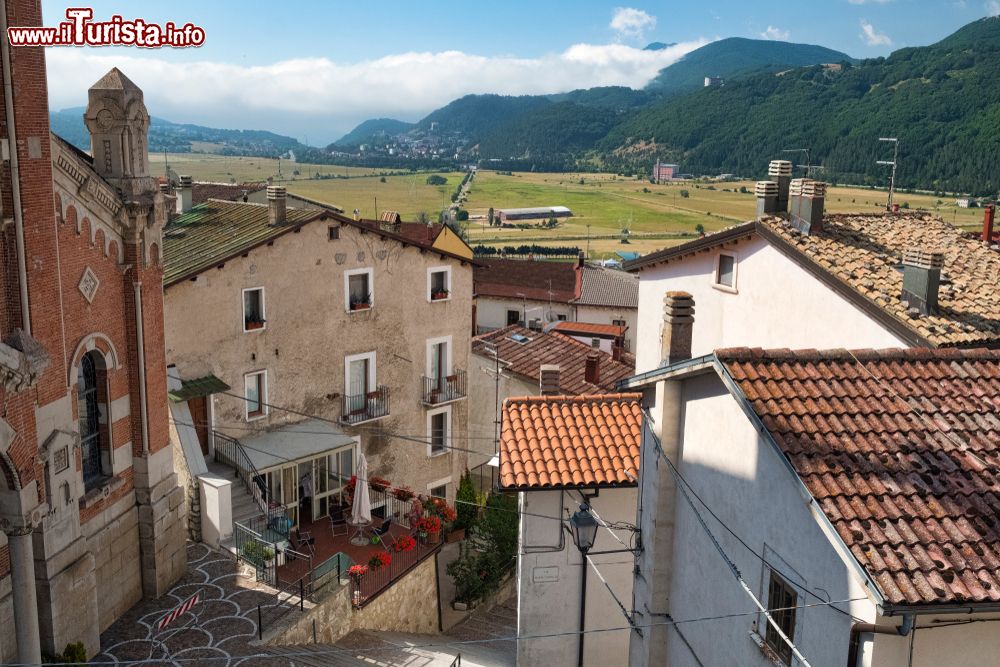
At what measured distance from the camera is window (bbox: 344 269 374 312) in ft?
83.6

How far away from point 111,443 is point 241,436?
7662mm

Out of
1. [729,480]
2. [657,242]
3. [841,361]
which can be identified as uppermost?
[841,361]

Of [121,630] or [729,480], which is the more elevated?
[729,480]

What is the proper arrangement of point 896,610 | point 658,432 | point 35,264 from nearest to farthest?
point 896,610 < point 658,432 < point 35,264

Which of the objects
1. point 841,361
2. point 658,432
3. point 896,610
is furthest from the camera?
point 658,432

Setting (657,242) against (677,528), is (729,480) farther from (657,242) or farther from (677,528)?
(657,242)

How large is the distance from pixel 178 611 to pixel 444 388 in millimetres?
13543

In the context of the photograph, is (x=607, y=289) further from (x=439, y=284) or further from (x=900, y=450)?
(x=900, y=450)

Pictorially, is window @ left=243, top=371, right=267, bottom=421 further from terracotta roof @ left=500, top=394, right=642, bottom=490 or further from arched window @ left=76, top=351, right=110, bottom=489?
terracotta roof @ left=500, top=394, right=642, bottom=490

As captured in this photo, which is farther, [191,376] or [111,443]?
[191,376]

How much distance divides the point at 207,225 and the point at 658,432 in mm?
18937

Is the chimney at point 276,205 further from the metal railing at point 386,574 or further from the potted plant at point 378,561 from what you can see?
the potted plant at point 378,561

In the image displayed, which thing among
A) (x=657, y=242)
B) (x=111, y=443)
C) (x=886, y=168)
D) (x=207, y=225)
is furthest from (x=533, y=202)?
(x=111, y=443)

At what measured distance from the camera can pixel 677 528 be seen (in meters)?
11.1
